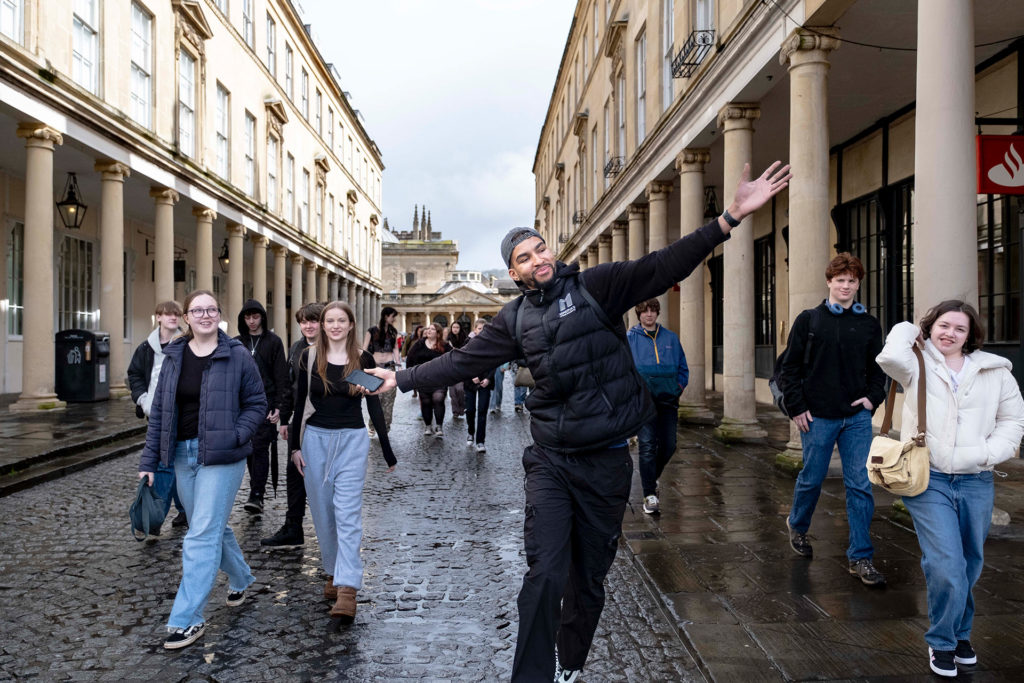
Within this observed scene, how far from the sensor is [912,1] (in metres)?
7.39

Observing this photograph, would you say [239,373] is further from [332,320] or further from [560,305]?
[560,305]

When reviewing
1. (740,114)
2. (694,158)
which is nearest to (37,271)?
(694,158)

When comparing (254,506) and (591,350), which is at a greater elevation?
(591,350)

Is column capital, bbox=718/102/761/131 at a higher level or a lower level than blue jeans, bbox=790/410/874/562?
higher

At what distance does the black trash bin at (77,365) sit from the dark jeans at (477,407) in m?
8.89

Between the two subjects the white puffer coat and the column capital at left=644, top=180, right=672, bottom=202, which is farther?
the column capital at left=644, top=180, right=672, bottom=202

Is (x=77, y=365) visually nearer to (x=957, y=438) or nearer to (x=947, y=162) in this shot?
(x=947, y=162)

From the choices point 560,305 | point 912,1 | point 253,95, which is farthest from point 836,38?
point 253,95

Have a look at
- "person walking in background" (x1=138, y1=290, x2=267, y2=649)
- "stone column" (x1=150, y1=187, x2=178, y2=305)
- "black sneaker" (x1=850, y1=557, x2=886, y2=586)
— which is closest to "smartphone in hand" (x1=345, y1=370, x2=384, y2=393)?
"person walking in background" (x1=138, y1=290, x2=267, y2=649)

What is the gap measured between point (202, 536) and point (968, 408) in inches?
149

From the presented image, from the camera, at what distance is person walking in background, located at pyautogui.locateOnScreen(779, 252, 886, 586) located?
4.55 m

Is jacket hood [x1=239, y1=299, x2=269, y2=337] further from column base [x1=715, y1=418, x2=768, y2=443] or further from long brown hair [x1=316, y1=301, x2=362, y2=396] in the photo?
column base [x1=715, y1=418, x2=768, y2=443]

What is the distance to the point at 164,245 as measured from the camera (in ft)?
57.1

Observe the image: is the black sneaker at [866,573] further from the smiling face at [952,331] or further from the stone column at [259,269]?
the stone column at [259,269]
